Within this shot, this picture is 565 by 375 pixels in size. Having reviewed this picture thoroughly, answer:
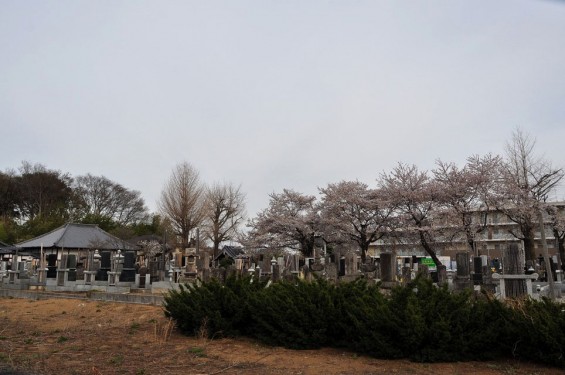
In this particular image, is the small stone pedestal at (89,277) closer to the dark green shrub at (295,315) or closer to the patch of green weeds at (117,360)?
the dark green shrub at (295,315)

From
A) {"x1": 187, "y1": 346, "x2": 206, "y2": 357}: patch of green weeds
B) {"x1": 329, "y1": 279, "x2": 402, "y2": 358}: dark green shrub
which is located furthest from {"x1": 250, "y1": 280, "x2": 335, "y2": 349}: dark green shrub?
{"x1": 187, "y1": 346, "x2": 206, "y2": 357}: patch of green weeds

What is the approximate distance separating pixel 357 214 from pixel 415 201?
5513 mm

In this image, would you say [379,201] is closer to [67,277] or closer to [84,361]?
[67,277]

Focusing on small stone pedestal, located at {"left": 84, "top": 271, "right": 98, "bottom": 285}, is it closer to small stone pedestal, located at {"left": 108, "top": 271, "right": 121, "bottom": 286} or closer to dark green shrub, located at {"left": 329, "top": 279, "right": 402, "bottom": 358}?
small stone pedestal, located at {"left": 108, "top": 271, "right": 121, "bottom": 286}

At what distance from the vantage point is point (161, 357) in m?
7.47

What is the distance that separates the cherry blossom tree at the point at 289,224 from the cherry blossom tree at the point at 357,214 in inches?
76.0

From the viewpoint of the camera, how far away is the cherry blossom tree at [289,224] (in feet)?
134

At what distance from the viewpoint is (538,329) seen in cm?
645

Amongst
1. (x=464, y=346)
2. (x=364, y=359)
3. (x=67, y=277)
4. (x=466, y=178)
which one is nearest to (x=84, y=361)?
(x=364, y=359)

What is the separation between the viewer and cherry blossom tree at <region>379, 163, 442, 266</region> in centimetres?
3328

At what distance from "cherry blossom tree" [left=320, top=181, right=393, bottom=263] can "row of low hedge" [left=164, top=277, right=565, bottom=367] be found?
2855 centimetres

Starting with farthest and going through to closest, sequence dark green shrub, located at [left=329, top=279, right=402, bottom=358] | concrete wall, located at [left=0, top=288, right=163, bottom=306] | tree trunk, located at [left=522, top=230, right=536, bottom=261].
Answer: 1. tree trunk, located at [left=522, top=230, right=536, bottom=261]
2. concrete wall, located at [left=0, top=288, right=163, bottom=306]
3. dark green shrub, located at [left=329, top=279, right=402, bottom=358]

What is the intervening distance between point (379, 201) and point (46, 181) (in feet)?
140

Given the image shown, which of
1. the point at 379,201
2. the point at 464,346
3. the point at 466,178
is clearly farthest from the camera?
the point at 379,201
